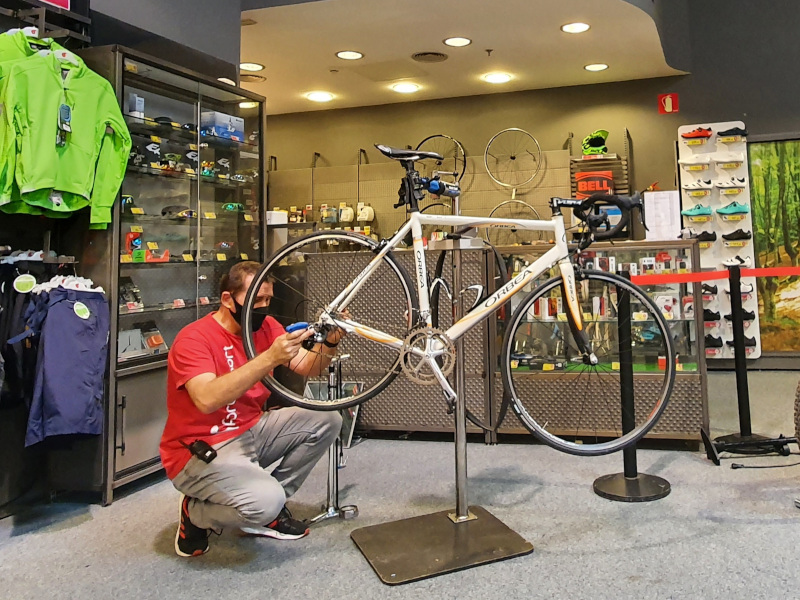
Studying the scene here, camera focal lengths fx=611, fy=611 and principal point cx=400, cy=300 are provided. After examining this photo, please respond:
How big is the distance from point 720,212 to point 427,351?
4936 millimetres

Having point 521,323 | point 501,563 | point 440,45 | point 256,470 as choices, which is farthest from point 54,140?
point 440,45

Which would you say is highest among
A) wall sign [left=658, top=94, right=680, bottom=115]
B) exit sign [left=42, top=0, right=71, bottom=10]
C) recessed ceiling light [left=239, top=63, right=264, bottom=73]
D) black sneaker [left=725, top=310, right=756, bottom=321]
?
recessed ceiling light [left=239, top=63, right=264, bottom=73]

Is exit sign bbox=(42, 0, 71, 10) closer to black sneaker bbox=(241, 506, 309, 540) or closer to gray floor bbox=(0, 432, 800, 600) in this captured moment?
gray floor bbox=(0, 432, 800, 600)

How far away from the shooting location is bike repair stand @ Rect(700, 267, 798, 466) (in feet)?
10.3

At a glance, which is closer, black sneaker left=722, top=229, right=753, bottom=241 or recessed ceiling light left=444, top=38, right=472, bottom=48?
recessed ceiling light left=444, top=38, right=472, bottom=48

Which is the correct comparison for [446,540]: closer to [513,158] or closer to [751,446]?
[751,446]

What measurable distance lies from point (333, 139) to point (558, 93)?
8.45 feet

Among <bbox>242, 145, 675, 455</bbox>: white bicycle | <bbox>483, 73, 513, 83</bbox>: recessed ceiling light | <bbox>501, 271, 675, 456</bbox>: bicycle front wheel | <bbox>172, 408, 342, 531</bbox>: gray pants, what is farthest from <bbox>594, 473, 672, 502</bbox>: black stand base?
<bbox>483, 73, 513, 83</bbox>: recessed ceiling light

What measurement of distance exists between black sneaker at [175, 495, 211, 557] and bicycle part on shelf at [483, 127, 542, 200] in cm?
485

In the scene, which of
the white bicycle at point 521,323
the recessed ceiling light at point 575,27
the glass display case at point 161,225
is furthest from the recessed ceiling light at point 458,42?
the white bicycle at point 521,323

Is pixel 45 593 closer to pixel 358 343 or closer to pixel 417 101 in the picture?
pixel 358 343

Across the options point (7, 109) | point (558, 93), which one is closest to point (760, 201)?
point (558, 93)

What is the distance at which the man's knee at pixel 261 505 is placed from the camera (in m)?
2.09

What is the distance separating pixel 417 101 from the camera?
6887 mm
